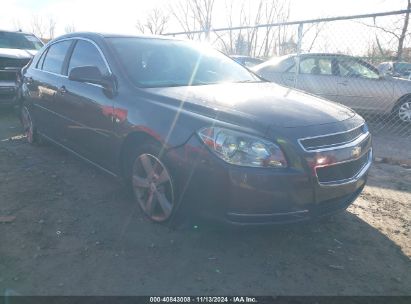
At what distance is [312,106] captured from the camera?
3.13 metres

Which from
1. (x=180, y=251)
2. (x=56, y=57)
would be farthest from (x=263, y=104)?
(x=56, y=57)

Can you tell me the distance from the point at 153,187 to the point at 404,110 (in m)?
6.50

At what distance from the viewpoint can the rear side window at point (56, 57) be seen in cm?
448

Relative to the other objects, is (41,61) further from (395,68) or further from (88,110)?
(395,68)

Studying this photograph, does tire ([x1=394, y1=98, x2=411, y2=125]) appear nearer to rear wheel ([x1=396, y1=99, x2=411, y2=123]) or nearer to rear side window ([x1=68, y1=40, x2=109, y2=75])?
rear wheel ([x1=396, y1=99, x2=411, y2=123])

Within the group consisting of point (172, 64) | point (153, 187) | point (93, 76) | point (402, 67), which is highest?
point (172, 64)

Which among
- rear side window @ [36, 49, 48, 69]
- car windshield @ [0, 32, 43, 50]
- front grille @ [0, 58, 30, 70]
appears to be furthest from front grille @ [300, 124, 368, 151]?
car windshield @ [0, 32, 43, 50]

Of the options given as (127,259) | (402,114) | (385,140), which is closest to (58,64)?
(127,259)

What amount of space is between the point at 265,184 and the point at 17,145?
4.61m

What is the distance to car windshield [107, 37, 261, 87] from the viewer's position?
3.51m

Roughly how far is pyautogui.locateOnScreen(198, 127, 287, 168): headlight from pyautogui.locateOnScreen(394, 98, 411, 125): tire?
6273 millimetres

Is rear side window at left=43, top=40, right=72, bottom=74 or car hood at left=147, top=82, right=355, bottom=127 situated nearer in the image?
car hood at left=147, top=82, right=355, bottom=127

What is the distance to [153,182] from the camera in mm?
3170

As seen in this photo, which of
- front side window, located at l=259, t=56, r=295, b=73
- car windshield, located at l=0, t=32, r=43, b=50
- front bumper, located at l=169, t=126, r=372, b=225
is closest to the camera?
front bumper, located at l=169, t=126, r=372, b=225
